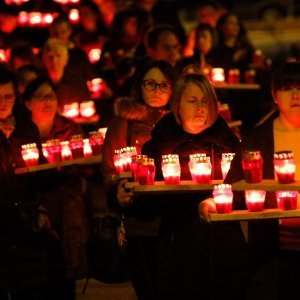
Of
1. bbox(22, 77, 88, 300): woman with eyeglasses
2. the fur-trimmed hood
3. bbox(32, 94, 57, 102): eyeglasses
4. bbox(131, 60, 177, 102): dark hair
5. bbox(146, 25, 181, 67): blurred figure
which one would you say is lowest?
bbox(22, 77, 88, 300): woman with eyeglasses

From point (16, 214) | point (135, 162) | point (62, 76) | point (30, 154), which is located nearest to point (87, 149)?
point (30, 154)

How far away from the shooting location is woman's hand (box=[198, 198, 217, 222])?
203 inches

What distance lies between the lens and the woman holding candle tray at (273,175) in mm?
4984

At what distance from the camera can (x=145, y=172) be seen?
5.61m

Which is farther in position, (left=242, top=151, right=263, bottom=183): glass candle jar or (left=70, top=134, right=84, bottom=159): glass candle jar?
(left=70, top=134, right=84, bottom=159): glass candle jar

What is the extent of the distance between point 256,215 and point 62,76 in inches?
221

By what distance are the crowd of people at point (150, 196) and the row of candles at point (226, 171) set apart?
0.11 meters

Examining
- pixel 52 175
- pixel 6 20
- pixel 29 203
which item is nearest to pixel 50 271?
pixel 52 175

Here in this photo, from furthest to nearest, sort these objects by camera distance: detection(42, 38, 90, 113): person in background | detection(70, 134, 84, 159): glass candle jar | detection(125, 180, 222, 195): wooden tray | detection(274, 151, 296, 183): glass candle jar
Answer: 1. detection(42, 38, 90, 113): person in background
2. detection(70, 134, 84, 159): glass candle jar
3. detection(125, 180, 222, 195): wooden tray
4. detection(274, 151, 296, 183): glass candle jar

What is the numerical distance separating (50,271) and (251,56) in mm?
4566

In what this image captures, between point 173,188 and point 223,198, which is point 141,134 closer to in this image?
point 173,188

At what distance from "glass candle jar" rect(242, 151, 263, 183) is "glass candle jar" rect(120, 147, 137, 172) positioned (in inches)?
51.6

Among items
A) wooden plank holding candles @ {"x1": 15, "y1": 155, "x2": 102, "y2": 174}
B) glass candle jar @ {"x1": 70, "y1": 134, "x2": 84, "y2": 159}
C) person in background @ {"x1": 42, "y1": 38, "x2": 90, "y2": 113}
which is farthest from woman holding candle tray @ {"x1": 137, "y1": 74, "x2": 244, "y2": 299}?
person in background @ {"x1": 42, "y1": 38, "x2": 90, "y2": 113}

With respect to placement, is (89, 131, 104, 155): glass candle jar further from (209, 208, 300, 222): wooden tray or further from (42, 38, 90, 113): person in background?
(209, 208, 300, 222): wooden tray
